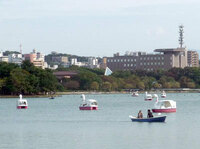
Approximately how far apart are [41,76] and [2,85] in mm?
14162

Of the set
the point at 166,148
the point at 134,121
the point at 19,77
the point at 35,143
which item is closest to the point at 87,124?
the point at 134,121

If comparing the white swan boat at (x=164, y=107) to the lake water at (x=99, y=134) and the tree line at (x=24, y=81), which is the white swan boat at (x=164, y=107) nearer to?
the lake water at (x=99, y=134)

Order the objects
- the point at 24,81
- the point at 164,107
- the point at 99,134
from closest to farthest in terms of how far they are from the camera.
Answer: the point at 99,134 < the point at 164,107 < the point at 24,81

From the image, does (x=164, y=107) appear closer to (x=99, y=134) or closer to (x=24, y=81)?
(x=99, y=134)

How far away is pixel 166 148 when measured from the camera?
56.6m

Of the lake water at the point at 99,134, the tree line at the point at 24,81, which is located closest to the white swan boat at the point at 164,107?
the lake water at the point at 99,134

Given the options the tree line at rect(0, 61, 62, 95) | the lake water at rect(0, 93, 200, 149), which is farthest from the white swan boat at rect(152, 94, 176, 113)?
the tree line at rect(0, 61, 62, 95)

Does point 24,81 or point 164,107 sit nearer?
point 164,107

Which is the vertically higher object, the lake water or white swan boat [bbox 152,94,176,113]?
white swan boat [bbox 152,94,176,113]

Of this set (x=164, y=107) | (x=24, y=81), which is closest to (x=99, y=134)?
(x=164, y=107)

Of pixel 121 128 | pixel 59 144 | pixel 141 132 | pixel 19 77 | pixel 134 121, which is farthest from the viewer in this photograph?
pixel 19 77

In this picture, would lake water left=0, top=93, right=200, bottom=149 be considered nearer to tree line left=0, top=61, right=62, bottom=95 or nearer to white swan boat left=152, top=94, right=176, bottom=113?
white swan boat left=152, top=94, right=176, bottom=113

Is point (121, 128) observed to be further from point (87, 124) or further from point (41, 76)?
point (41, 76)

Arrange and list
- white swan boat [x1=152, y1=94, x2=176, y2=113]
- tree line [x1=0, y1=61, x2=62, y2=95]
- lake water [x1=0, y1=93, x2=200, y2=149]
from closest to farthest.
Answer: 1. lake water [x1=0, y1=93, x2=200, y2=149]
2. white swan boat [x1=152, y1=94, x2=176, y2=113]
3. tree line [x1=0, y1=61, x2=62, y2=95]
